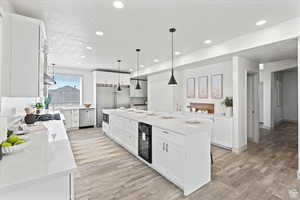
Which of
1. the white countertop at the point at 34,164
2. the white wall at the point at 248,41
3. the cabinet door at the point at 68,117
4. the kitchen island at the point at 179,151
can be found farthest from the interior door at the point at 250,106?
the cabinet door at the point at 68,117

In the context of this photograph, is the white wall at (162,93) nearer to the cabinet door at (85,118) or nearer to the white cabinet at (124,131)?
the white cabinet at (124,131)

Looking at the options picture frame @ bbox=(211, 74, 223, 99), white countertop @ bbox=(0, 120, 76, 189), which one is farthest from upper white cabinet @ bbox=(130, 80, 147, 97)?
white countertop @ bbox=(0, 120, 76, 189)

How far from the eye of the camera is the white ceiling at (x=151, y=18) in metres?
1.98

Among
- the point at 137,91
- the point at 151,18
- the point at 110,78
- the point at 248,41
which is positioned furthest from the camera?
the point at 137,91

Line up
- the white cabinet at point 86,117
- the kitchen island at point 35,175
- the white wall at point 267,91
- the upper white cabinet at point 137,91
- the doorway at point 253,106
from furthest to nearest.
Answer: the upper white cabinet at point 137,91
the white cabinet at point 86,117
the white wall at point 267,91
the doorway at point 253,106
the kitchen island at point 35,175

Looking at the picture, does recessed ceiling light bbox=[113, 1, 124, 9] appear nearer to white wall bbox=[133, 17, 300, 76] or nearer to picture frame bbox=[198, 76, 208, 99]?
white wall bbox=[133, 17, 300, 76]

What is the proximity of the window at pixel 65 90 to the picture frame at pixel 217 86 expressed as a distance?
5685mm

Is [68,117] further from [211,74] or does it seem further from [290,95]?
[290,95]

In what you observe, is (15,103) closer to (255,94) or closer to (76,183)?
(76,183)

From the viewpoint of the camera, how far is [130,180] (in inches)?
90.5

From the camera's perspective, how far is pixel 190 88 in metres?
5.15

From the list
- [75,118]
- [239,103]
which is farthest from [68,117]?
[239,103]

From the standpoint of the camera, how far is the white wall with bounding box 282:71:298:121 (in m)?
6.72

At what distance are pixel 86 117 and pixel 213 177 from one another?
18.1ft
